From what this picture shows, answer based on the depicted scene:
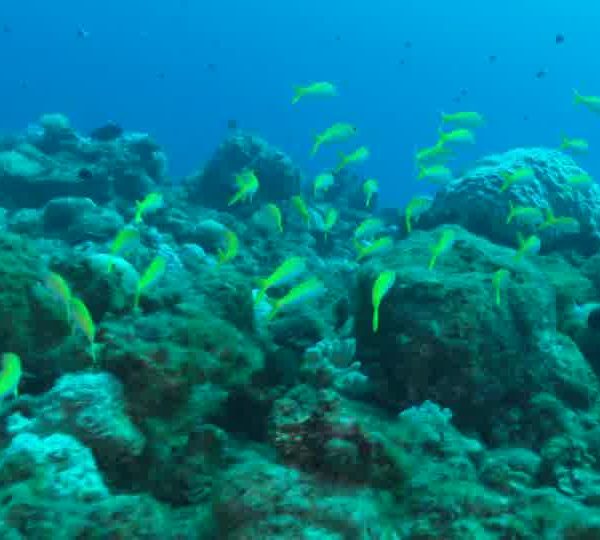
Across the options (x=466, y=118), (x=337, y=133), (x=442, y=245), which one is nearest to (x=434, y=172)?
(x=466, y=118)

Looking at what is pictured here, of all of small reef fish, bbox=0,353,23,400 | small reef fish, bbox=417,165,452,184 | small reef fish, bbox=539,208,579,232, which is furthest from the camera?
small reef fish, bbox=417,165,452,184

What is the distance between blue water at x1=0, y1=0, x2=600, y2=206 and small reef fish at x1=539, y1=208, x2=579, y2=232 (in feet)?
399

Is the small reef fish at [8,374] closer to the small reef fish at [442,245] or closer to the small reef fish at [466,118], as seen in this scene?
→ the small reef fish at [442,245]

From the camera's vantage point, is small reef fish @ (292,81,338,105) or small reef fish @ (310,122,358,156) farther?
small reef fish @ (292,81,338,105)

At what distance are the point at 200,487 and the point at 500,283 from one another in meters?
3.31

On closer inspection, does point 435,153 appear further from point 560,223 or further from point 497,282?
point 497,282

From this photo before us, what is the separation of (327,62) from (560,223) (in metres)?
145

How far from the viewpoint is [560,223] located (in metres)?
9.13

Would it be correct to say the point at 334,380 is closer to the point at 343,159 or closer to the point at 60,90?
the point at 343,159

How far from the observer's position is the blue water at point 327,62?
13250 centimetres

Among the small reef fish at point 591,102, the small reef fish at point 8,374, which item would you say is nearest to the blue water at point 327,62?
the small reef fish at point 591,102

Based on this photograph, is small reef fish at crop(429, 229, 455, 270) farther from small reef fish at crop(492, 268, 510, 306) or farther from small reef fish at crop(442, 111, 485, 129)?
small reef fish at crop(442, 111, 485, 129)

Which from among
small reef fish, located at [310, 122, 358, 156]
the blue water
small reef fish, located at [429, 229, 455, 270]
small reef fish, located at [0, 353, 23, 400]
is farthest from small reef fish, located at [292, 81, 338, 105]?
the blue water

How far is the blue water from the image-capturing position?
435ft
